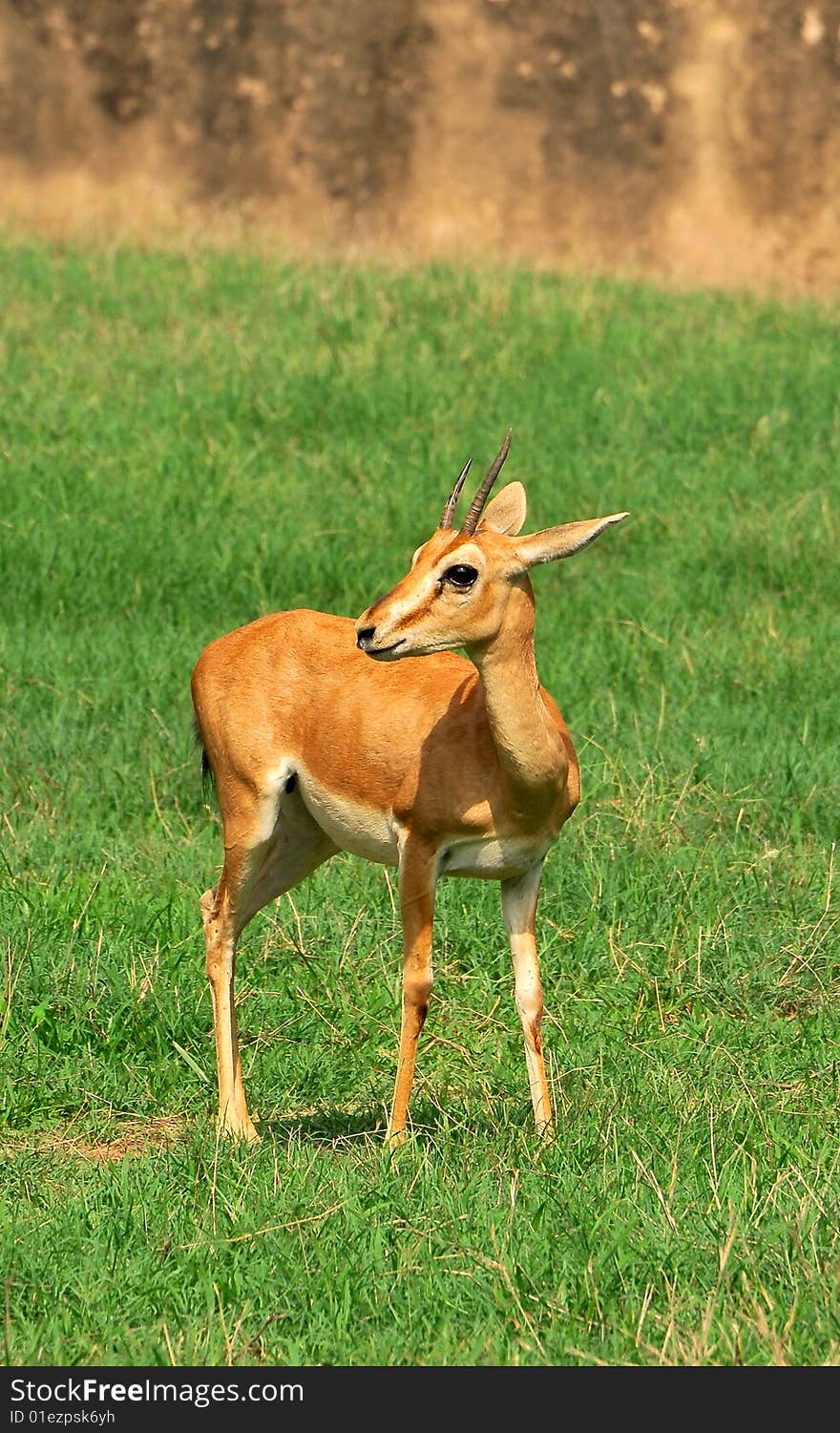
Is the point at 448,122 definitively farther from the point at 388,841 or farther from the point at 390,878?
the point at 388,841

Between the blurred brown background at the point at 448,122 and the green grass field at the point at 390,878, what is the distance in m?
3.63

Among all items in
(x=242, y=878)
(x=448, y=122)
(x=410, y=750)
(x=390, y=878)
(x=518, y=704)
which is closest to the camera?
(x=518, y=704)

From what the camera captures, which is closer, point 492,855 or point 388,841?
point 492,855

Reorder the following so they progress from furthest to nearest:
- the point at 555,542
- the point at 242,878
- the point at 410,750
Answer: the point at 242,878 < the point at 410,750 < the point at 555,542

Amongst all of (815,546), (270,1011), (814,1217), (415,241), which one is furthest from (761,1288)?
(415,241)

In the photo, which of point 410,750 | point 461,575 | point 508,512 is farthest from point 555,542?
point 410,750

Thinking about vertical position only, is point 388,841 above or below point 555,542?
below

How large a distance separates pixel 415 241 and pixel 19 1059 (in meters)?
12.4

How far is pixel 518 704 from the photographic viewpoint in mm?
4414

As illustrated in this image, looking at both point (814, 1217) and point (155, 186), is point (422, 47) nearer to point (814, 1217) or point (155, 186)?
point (155, 186)

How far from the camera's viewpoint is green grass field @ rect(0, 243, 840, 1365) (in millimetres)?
3748

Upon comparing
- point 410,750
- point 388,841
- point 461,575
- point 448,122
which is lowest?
point 388,841

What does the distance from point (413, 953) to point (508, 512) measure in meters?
1.16

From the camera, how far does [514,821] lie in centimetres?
452
